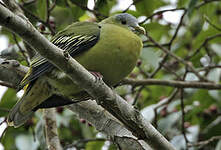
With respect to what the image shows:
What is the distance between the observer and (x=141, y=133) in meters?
2.43

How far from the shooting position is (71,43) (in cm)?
277

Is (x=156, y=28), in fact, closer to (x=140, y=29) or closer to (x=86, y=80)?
(x=140, y=29)

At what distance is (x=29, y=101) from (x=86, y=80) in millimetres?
849

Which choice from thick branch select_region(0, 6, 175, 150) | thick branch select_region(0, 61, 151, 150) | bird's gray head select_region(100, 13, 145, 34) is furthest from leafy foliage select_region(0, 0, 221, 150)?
thick branch select_region(0, 6, 175, 150)

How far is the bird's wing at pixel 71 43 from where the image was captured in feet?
8.63

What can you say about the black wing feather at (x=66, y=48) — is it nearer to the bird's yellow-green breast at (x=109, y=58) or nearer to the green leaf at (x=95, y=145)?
the bird's yellow-green breast at (x=109, y=58)

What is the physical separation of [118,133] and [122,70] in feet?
1.42

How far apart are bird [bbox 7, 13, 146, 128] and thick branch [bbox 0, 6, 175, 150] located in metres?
0.27

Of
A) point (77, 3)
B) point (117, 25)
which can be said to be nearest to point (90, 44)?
point (117, 25)

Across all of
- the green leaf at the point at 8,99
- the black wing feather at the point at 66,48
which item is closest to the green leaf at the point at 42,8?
the black wing feather at the point at 66,48

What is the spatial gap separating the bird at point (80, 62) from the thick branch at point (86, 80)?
0.88ft

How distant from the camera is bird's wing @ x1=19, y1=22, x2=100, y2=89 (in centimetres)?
263

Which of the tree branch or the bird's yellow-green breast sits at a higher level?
the bird's yellow-green breast

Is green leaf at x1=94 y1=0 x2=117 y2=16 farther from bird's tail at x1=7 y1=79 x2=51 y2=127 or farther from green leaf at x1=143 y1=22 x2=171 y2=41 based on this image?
bird's tail at x1=7 y1=79 x2=51 y2=127
